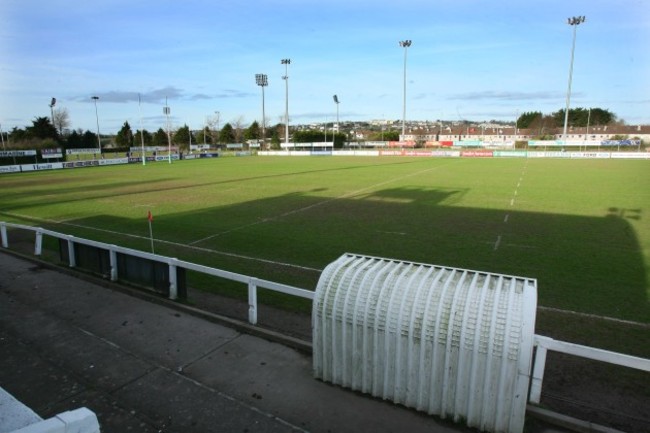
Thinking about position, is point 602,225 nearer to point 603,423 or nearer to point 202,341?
point 603,423

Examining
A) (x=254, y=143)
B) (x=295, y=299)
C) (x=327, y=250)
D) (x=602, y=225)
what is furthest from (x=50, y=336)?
(x=254, y=143)

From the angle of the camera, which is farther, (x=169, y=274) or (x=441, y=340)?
(x=169, y=274)

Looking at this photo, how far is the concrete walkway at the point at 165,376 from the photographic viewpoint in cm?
476

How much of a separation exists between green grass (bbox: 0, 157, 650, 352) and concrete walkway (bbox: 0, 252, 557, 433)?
321cm

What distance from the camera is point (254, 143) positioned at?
97062 mm

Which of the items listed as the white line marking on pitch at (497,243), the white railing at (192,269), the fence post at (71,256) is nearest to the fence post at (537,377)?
the white railing at (192,269)

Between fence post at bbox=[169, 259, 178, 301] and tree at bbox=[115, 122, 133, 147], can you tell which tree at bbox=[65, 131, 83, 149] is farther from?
fence post at bbox=[169, 259, 178, 301]

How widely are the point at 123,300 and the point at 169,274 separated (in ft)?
3.50

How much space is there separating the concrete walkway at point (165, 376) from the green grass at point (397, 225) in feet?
10.5

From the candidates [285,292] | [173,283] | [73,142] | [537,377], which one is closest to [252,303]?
[285,292]

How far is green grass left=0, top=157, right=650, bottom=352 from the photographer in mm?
10383

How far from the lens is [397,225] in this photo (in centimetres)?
1583

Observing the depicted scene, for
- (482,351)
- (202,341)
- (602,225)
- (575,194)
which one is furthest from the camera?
(575,194)

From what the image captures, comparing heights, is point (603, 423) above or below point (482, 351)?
below
